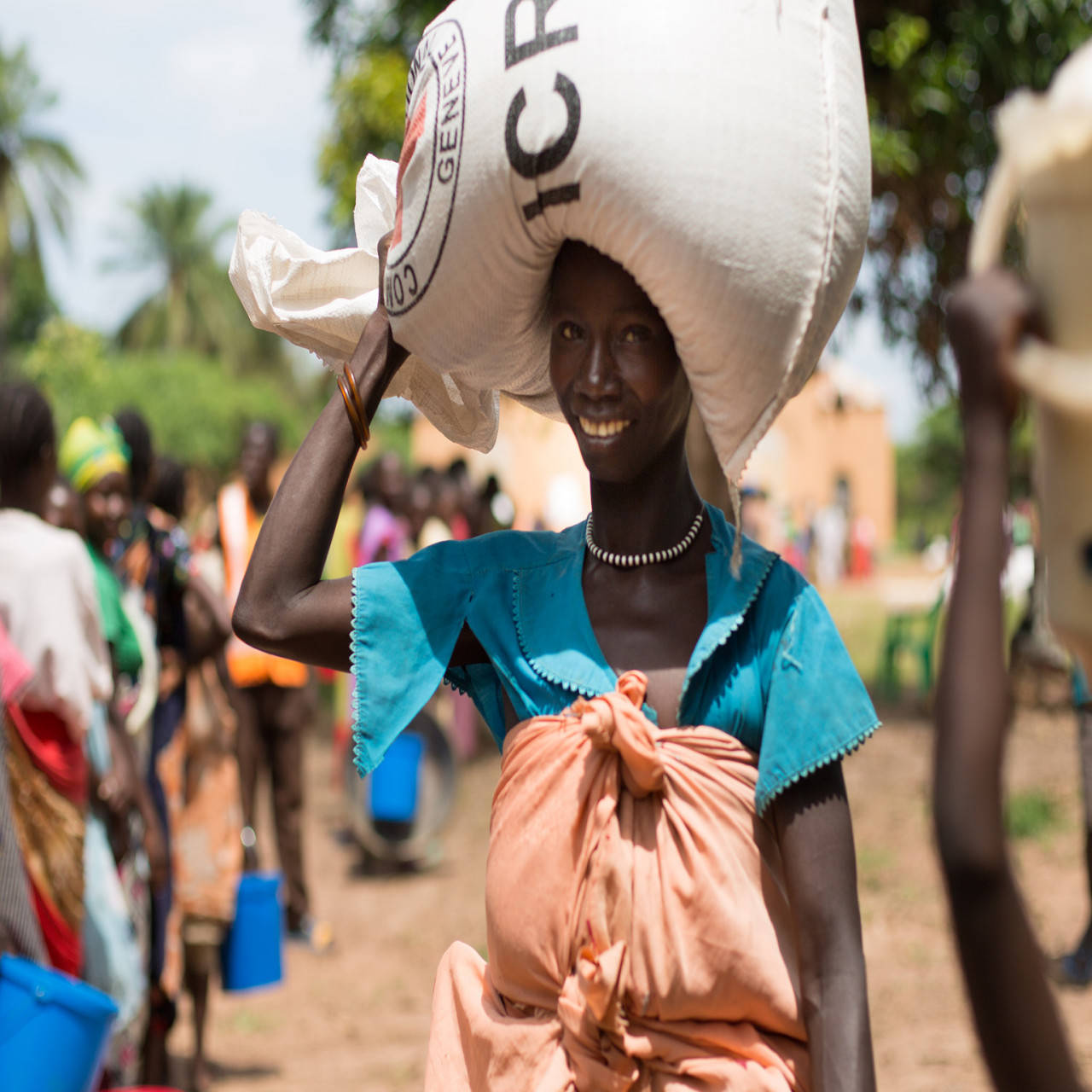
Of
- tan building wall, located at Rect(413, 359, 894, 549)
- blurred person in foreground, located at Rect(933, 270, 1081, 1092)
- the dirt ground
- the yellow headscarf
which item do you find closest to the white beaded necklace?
blurred person in foreground, located at Rect(933, 270, 1081, 1092)

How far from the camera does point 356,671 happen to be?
188cm

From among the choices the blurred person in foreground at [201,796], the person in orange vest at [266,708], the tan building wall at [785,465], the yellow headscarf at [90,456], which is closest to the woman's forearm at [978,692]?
the yellow headscarf at [90,456]

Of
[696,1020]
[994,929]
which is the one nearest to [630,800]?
[696,1020]

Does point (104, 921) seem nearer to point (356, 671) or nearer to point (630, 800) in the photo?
point (356, 671)

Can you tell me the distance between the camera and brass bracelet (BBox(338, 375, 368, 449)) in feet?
6.43

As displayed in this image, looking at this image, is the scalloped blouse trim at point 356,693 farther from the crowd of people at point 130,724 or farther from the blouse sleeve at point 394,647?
the crowd of people at point 130,724

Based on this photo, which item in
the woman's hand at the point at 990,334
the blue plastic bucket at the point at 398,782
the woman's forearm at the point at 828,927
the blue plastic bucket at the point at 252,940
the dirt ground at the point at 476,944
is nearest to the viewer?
the woman's hand at the point at 990,334

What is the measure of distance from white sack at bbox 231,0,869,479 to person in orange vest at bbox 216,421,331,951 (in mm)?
4869

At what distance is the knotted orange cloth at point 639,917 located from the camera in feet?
5.44

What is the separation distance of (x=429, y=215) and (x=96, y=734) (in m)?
2.86

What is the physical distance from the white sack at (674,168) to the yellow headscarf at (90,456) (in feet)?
9.96

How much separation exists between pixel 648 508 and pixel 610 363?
0.22m

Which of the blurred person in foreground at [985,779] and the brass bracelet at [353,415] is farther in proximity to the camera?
the brass bracelet at [353,415]

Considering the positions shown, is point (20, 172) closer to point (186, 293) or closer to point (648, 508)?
point (186, 293)
